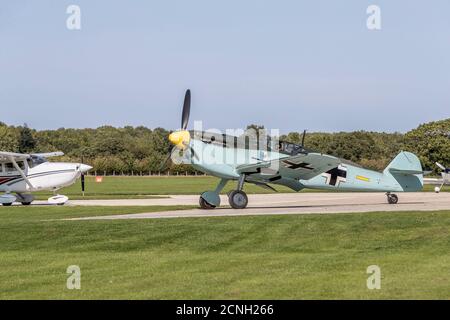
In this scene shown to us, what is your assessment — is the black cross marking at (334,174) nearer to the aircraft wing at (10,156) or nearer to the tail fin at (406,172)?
the tail fin at (406,172)

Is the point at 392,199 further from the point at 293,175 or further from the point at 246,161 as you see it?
the point at 246,161

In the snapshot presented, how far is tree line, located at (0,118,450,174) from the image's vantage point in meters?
87.2

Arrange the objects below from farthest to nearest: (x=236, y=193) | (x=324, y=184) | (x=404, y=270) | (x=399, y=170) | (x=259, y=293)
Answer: (x=399, y=170) → (x=324, y=184) → (x=236, y=193) → (x=404, y=270) → (x=259, y=293)

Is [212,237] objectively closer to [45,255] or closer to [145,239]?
[145,239]

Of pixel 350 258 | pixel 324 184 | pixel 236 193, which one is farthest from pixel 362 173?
pixel 350 258

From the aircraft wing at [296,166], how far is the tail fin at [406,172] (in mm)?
3867

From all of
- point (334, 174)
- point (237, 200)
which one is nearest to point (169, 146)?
point (334, 174)

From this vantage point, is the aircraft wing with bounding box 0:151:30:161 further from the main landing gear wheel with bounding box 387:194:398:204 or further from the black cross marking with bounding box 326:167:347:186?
the main landing gear wheel with bounding box 387:194:398:204

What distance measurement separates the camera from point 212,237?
16.4 m

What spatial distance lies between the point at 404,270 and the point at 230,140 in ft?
48.9

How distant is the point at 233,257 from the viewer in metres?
13.8

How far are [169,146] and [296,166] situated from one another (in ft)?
147

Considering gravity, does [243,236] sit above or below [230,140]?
below

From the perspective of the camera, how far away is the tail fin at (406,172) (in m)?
29.3
